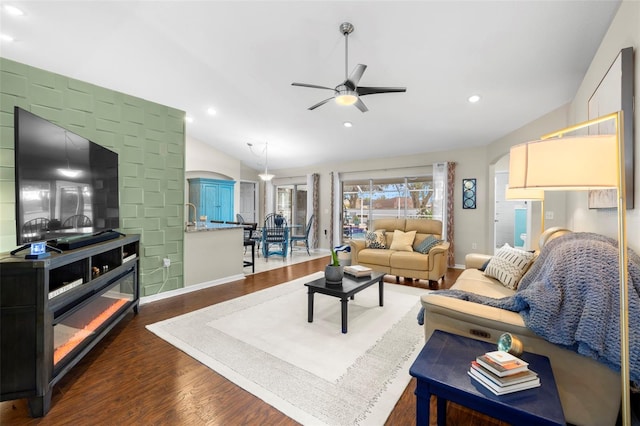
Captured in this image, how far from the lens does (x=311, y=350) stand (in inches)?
91.7

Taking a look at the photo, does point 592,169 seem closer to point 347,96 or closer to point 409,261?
point 347,96

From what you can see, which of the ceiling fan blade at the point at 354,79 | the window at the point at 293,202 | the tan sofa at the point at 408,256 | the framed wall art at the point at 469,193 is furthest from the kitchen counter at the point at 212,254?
the framed wall art at the point at 469,193

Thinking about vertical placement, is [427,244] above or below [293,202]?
below

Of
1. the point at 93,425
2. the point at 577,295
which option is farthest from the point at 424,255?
the point at 93,425

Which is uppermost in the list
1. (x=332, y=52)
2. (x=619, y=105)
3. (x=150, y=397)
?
(x=332, y=52)

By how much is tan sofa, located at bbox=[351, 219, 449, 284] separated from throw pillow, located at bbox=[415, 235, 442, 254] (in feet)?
0.24

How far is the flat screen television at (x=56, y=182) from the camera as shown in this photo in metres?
1.74

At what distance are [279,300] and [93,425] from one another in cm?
219

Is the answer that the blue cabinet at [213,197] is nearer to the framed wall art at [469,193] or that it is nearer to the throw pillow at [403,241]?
the throw pillow at [403,241]

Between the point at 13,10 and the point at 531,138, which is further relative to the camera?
the point at 531,138

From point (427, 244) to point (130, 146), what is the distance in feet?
14.7

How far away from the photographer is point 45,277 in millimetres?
1644

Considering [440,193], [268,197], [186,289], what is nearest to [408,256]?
[440,193]

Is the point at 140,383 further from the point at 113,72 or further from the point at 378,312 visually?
the point at 113,72
